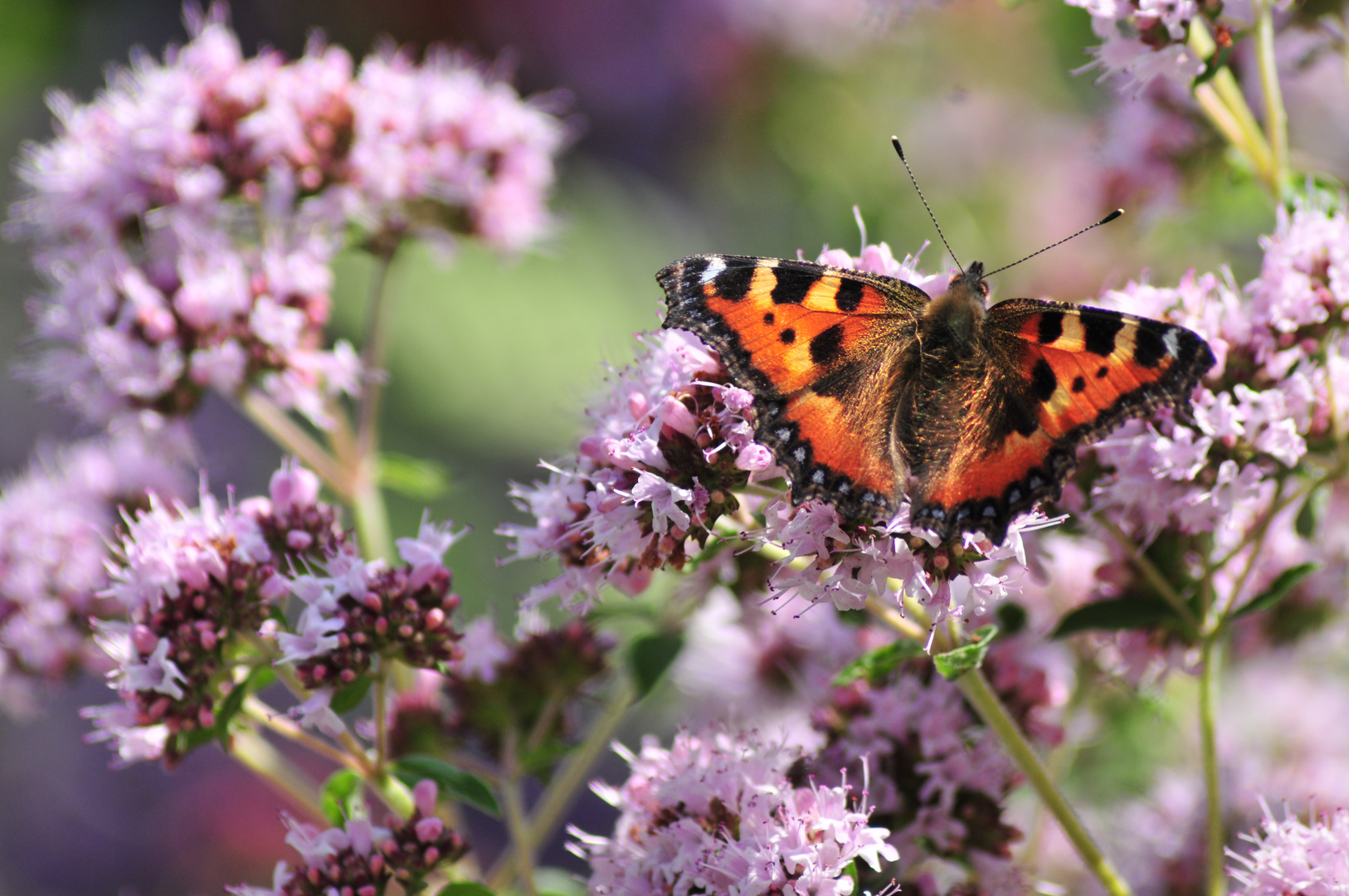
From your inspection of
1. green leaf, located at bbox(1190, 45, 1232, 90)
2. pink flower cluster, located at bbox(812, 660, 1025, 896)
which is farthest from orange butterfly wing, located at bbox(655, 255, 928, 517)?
green leaf, located at bbox(1190, 45, 1232, 90)

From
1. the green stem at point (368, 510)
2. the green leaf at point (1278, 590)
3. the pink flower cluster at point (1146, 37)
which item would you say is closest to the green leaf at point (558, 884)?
the green stem at point (368, 510)

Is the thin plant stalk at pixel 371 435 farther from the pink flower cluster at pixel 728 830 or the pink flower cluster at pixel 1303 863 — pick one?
the pink flower cluster at pixel 1303 863

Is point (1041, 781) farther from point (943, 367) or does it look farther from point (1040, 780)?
point (943, 367)

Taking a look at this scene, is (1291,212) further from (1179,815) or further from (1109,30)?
(1179,815)

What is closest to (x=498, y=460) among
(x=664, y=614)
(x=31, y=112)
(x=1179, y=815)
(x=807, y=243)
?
(x=807, y=243)

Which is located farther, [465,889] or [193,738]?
[193,738]

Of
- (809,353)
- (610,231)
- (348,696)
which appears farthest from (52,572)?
(610,231)
